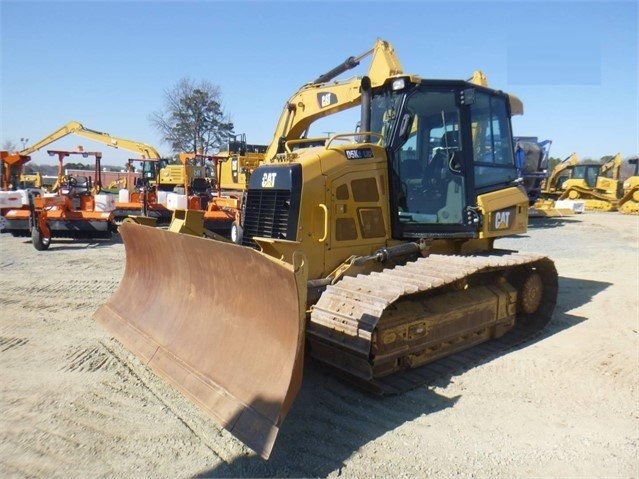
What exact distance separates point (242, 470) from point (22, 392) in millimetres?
2196

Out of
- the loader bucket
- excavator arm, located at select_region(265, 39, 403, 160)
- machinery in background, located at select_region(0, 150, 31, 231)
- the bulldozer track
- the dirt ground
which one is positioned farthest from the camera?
machinery in background, located at select_region(0, 150, 31, 231)

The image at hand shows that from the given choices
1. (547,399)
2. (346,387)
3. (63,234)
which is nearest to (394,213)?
(346,387)

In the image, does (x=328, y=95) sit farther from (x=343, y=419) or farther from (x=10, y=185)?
(x=10, y=185)

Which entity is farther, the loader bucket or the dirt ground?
the loader bucket

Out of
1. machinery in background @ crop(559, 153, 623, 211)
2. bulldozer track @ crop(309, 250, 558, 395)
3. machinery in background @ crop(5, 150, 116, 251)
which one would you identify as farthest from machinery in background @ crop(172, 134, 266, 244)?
machinery in background @ crop(559, 153, 623, 211)

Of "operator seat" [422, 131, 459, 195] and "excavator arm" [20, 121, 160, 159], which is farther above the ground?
"excavator arm" [20, 121, 160, 159]

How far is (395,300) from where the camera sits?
155 inches

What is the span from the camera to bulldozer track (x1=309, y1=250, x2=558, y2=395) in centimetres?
382

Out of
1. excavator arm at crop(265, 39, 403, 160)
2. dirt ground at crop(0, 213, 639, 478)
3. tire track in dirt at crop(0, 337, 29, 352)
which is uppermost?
excavator arm at crop(265, 39, 403, 160)

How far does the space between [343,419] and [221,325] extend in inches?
49.1

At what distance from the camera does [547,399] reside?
4113 mm

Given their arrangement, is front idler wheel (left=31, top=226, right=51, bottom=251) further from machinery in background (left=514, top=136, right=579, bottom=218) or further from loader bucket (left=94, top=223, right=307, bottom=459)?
machinery in background (left=514, top=136, right=579, bottom=218)

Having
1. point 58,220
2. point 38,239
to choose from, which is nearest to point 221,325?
point 38,239

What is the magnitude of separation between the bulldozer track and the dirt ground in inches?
5.2
